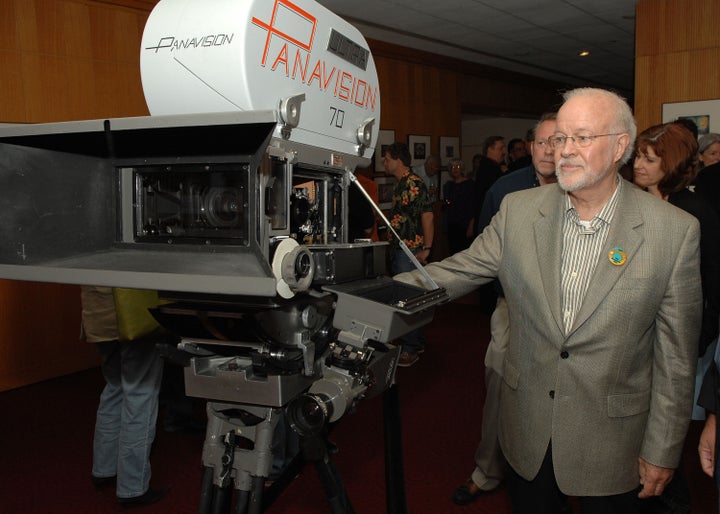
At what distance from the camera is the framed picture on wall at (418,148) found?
7720mm

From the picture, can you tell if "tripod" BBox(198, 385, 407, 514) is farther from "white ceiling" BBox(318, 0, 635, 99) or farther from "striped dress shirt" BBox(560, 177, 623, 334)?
"white ceiling" BBox(318, 0, 635, 99)

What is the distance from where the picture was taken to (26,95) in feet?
13.4

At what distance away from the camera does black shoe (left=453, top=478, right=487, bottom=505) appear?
260 cm

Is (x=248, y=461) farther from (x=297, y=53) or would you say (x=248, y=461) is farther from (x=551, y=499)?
(x=297, y=53)

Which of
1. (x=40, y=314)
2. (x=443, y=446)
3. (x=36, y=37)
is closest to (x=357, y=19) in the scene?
(x=36, y=37)

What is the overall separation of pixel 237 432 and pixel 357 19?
5.27 meters

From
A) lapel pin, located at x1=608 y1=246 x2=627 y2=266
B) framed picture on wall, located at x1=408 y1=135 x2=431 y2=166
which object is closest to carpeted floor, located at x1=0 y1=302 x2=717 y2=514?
lapel pin, located at x1=608 y1=246 x2=627 y2=266

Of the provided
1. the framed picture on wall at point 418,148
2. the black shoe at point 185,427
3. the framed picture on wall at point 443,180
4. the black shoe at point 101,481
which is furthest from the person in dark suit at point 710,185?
the framed picture on wall at point 443,180

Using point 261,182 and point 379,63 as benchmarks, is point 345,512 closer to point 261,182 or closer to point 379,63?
point 261,182

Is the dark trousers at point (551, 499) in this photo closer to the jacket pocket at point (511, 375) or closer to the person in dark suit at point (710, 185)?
Result: the jacket pocket at point (511, 375)

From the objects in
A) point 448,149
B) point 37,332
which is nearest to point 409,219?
point 37,332

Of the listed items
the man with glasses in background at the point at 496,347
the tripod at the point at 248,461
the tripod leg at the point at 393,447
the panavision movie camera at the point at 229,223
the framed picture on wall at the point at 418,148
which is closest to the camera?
the panavision movie camera at the point at 229,223

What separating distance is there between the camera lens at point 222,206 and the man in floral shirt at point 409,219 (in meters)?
3.12

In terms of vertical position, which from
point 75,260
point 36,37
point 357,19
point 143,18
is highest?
point 357,19
